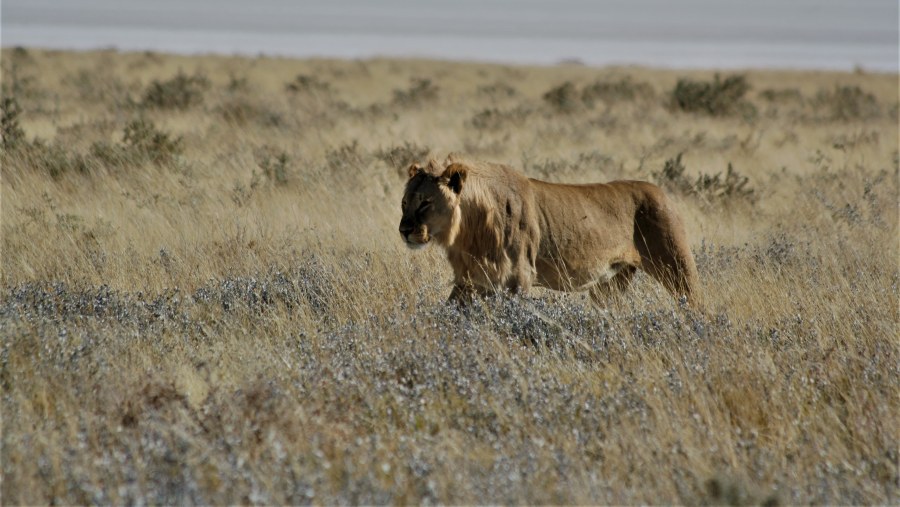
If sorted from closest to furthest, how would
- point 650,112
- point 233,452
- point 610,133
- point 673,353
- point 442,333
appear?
point 233,452 → point 673,353 → point 442,333 → point 610,133 → point 650,112

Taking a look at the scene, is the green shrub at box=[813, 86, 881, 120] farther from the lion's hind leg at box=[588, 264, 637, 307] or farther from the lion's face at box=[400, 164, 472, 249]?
the lion's face at box=[400, 164, 472, 249]

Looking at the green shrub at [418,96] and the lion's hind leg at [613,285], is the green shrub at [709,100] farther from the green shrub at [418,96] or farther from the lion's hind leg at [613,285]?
the lion's hind leg at [613,285]

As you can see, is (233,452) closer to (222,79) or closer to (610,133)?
(610,133)

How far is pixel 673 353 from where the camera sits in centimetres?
594

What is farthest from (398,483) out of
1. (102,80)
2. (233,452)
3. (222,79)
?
(222,79)

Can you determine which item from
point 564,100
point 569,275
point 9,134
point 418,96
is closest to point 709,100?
point 564,100

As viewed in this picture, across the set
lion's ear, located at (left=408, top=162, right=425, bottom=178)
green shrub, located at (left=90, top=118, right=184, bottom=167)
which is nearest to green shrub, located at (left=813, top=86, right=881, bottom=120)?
green shrub, located at (left=90, top=118, right=184, bottom=167)

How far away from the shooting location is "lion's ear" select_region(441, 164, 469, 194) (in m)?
6.95

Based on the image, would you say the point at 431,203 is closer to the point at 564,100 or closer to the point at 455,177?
the point at 455,177

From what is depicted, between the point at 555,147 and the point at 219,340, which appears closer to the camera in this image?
the point at 219,340

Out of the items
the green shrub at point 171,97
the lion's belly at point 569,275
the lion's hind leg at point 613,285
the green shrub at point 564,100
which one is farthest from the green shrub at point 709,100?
the lion's belly at point 569,275

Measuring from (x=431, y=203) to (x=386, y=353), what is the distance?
1310 mm

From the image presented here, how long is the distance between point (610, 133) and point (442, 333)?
14777mm

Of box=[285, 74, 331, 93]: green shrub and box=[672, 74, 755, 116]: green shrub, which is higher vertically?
box=[672, 74, 755, 116]: green shrub
